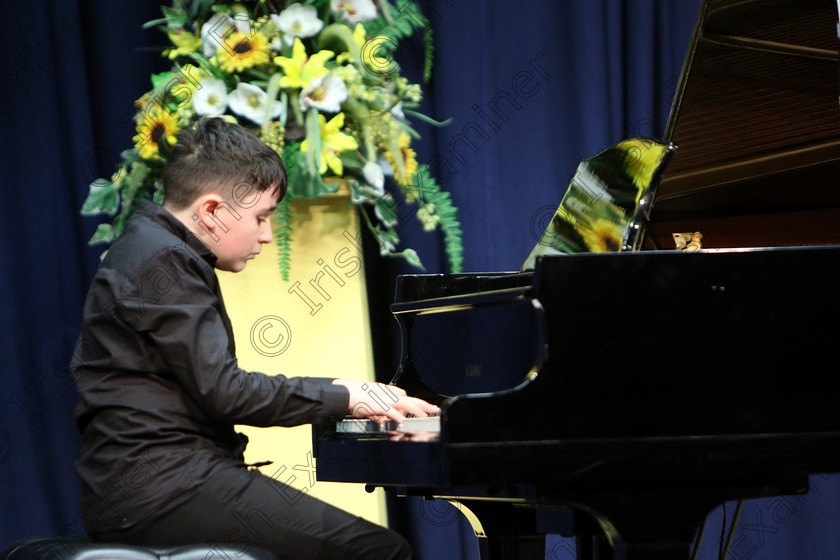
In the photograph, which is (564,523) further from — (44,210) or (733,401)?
(44,210)

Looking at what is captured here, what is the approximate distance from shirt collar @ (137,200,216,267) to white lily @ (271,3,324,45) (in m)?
0.70

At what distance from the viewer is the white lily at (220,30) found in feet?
7.58

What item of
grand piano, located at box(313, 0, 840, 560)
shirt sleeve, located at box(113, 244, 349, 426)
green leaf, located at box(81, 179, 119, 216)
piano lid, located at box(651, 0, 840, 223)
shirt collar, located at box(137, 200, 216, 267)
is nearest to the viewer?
grand piano, located at box(313, 0, 840, 560)

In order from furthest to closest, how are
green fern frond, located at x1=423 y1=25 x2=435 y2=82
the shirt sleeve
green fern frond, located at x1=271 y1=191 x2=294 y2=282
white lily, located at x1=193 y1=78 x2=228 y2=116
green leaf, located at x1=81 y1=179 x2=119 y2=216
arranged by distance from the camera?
1. green fern frond, located at x1=423 y1=25 x2=435 y2=82
2. green leaf, located at x1=81 y1=179 x2=119 y2=216
3. green fern frond, located at x1=271 y1=191 x2=294 y2=282
4. white lily, located at x1=193 y1=78 x2=228 y2=116
5. the shirt sleeve

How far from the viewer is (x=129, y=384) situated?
1.66m

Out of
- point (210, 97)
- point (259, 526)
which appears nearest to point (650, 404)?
point (259, 526)

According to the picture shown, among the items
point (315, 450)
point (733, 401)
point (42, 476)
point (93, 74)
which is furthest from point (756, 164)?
point (42, 476)

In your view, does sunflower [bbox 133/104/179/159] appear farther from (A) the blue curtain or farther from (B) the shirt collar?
(B) the shirt collar

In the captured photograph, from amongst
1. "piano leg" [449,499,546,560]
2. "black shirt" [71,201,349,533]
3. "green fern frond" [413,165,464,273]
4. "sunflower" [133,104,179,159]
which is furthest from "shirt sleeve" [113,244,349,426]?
"green fern frond" [413,165,464,273]

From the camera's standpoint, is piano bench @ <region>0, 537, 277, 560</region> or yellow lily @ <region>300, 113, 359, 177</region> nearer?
piano bench @ <region>0, 537, 277, 560</region>

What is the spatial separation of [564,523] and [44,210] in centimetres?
184

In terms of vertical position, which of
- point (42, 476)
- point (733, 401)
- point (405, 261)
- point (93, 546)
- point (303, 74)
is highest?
point (303, 74)

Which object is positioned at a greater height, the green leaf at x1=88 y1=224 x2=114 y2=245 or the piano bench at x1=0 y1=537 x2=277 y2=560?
the green leaf at x1=88 y1=224 x2=114 y2=245

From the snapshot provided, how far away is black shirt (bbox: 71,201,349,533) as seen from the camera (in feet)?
5.21
